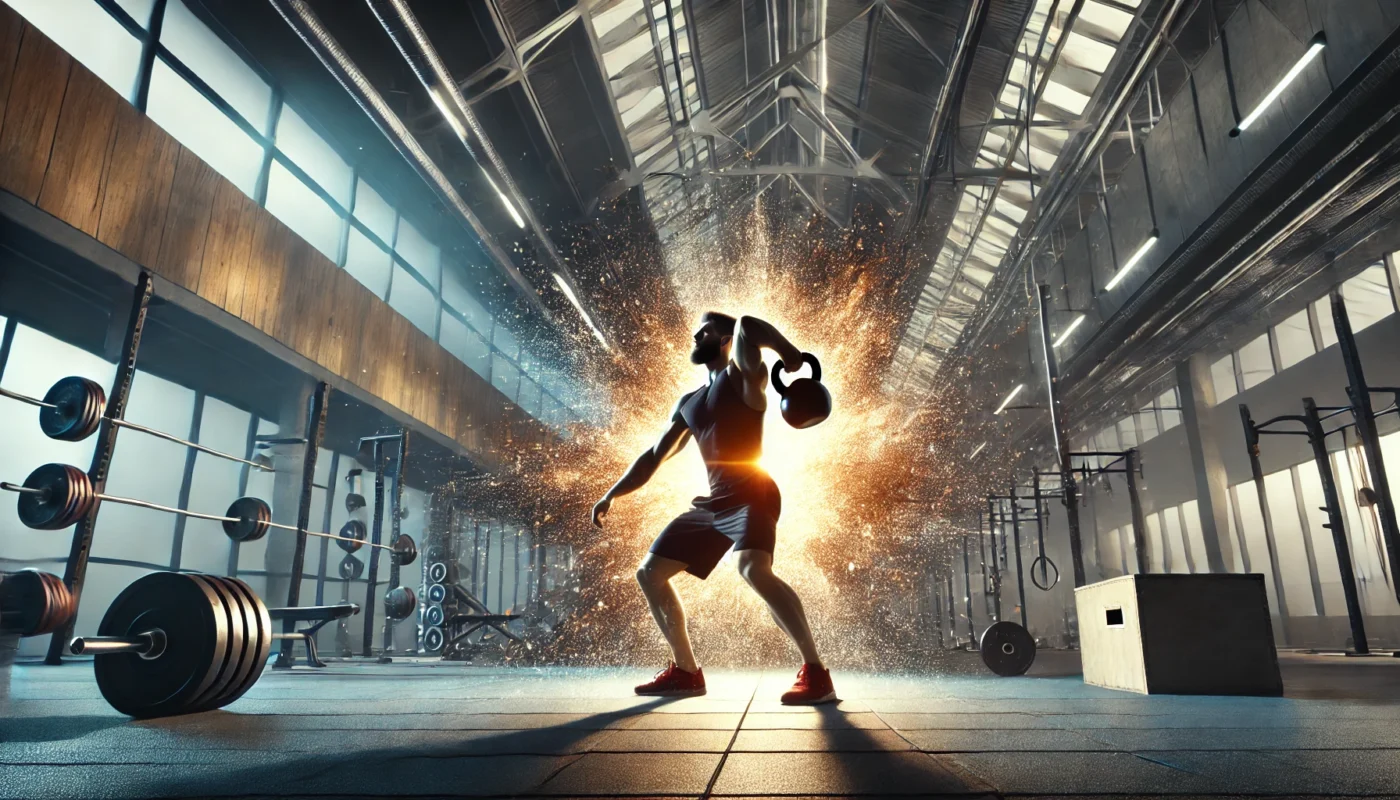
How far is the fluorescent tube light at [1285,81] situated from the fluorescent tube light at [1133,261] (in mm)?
1682

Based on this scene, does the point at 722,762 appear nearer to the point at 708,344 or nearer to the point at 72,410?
the point at 708,344

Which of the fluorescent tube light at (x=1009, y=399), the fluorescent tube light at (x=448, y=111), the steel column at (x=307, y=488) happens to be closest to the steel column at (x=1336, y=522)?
the fluorescent tube light at (x=1009, y=399)

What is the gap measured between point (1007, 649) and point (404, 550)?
656cm

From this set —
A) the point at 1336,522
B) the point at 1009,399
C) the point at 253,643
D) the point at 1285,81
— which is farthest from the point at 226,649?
the point at 1009,399

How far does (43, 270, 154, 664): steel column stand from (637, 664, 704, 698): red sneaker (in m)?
3.75

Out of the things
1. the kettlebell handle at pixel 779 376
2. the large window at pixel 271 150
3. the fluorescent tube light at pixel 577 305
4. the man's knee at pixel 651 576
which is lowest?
the man's knee at pixel 651 576

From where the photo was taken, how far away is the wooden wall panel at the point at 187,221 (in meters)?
6.89

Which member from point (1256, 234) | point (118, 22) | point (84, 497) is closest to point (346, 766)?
point (84, 497)

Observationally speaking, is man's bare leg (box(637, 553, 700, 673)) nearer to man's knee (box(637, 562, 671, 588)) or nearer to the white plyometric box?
man's knee (box(637, 562, 671, 588))

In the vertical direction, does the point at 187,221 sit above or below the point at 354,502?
above

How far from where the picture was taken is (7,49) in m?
5.30

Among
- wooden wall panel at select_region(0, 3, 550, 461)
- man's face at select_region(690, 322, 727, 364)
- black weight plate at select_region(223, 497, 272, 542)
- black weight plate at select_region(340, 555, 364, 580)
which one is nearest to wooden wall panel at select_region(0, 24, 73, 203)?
wooden wall panel at select_region(0, 3, 550, 461)

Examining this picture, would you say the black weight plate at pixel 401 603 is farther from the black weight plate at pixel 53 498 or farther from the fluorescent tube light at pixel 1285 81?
the fluorescent tube light at pixel 1285 81

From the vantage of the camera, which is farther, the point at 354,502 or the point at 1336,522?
the point at 354,502
